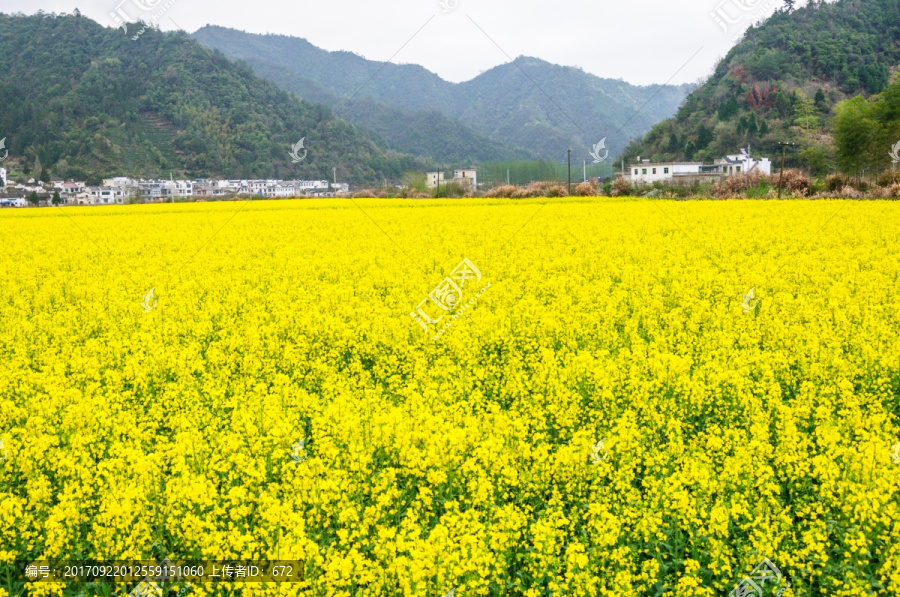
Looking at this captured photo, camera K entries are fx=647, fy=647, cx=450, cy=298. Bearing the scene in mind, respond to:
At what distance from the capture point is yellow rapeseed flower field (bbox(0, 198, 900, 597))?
414 centimetres

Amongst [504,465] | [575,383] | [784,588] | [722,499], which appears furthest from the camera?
[575,383]

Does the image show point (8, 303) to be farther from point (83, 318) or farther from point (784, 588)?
point (784, 588)

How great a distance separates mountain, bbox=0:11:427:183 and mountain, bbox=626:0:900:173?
34.7 metres

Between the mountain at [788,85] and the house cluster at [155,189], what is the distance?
42842 mm

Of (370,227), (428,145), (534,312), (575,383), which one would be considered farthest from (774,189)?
(428,145)

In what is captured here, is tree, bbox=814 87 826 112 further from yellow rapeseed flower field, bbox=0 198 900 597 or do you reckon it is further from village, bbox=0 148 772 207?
yellow rapeseed flower field, bbox=0 198 900 597

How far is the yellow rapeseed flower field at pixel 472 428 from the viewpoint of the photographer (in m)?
4.14

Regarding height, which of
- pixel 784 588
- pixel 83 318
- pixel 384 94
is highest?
pixel 384 94

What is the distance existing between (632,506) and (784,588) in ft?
3.49

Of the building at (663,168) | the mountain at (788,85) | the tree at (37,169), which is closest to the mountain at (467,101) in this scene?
the mountain at (788,85)

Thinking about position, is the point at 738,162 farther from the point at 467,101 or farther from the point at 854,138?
the point at 467,101

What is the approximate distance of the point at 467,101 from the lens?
476 feet

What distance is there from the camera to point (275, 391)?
6953 mm

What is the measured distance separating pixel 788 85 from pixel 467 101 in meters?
77.8
